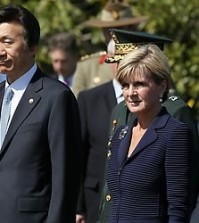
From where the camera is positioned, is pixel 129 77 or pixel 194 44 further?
pixel 194 44

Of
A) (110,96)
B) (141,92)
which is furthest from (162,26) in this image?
(141,92)

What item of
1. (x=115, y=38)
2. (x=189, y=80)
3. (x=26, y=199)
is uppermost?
(x=115, y=38)

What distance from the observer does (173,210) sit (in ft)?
20.5

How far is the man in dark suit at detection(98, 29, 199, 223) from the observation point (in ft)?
22.5

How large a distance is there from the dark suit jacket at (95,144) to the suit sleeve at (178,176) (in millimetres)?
2833

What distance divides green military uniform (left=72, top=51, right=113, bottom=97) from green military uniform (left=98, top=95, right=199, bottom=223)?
10.1 feet

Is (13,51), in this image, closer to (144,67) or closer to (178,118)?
(144,67)

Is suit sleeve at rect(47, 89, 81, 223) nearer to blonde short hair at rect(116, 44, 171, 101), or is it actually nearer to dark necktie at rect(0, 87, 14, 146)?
dark necktie at rect(0, 87, 14, 146)

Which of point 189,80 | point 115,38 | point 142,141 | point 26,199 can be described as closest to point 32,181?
point 26,199

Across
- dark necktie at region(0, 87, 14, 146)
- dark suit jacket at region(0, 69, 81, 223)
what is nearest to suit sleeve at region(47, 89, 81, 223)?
dark suit jacket at region(0, 69, 81, 223)

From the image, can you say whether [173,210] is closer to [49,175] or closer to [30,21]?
[49,175]

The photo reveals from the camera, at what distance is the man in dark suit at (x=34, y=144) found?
21.9 ft

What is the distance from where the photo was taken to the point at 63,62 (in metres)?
11.5

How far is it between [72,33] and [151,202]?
6346mm
